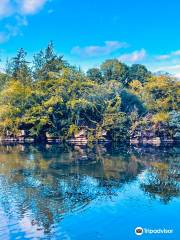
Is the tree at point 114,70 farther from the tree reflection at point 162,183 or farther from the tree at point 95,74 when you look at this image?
the tree reflection at point 162,183

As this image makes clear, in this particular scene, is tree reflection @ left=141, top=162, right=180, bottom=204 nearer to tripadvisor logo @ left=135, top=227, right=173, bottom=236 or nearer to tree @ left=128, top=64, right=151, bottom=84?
tripadvisor logo @ left=135, top=227, right=173, bottom=236

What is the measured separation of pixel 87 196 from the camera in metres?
22.8

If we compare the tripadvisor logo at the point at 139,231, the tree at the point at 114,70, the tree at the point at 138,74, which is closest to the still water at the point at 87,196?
the tripadvisor logo at the point at 139,231

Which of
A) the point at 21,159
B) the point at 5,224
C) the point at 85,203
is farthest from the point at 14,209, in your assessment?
the point at 21,159

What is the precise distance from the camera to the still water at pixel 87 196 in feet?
57.0

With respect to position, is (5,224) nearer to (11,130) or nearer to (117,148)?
(117,148)

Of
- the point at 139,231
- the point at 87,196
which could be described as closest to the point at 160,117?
the point at 87,196

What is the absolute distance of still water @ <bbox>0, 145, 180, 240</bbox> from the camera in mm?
17359

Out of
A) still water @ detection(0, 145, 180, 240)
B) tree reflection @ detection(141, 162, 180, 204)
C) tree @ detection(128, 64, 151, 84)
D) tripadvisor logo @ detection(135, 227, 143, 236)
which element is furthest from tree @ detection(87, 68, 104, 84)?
tripadvisor logo @ detection(135, 227, 143, 236)

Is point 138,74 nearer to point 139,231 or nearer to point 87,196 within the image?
point 87,196

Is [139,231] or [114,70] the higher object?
[114,70]

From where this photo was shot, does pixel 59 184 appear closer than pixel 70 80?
Yes

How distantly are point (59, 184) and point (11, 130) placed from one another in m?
30.5

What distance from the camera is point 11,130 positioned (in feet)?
179
